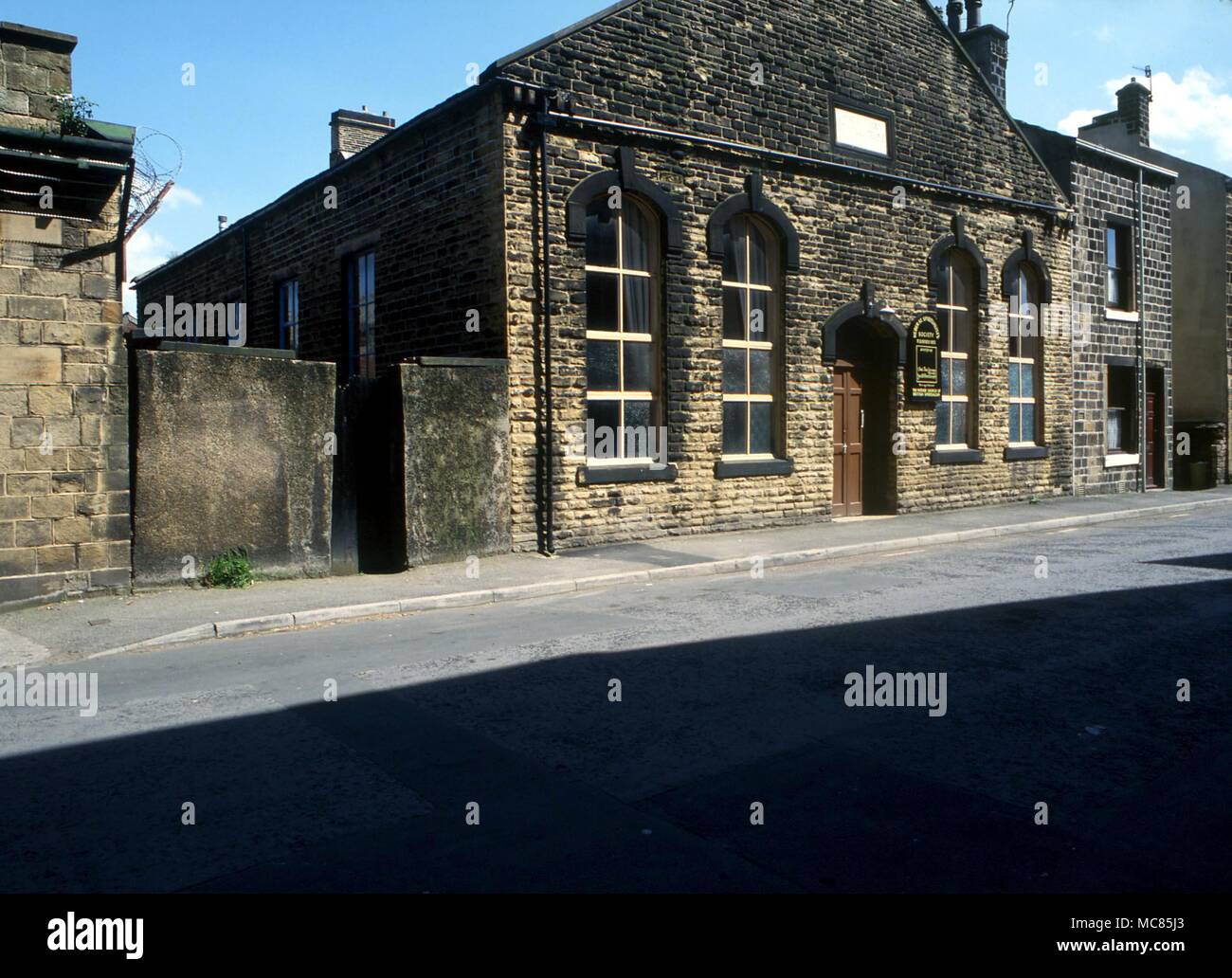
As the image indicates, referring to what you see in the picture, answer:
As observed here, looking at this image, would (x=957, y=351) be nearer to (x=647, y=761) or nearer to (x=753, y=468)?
(x=753, y=468)

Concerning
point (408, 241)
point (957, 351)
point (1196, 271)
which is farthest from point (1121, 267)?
point (408, 241)

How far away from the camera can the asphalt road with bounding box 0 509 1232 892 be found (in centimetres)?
376

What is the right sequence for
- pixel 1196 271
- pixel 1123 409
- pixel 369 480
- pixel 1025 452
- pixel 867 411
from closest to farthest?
pixel 369 480
pixel 867 411
pixel 1025 452
pixel 1123 409
pixel 1196 271

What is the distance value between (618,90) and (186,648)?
932 cm

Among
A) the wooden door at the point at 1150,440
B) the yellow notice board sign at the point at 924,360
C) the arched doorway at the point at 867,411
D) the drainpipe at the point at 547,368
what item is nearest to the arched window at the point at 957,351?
the yellow notice board sign at the point at 924,360

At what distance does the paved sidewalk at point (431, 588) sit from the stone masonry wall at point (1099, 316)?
5.63m

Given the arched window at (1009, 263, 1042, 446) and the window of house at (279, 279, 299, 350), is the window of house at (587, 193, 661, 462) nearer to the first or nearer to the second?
the window of house at (279, 279, 299, 350)

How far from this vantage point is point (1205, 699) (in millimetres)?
5883

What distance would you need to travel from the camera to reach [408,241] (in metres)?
14.8

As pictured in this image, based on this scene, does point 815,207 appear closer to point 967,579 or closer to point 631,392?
point 631,392

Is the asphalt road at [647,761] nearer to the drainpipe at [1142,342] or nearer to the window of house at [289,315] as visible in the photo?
the window of house at [289,315]

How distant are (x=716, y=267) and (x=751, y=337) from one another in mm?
1297
